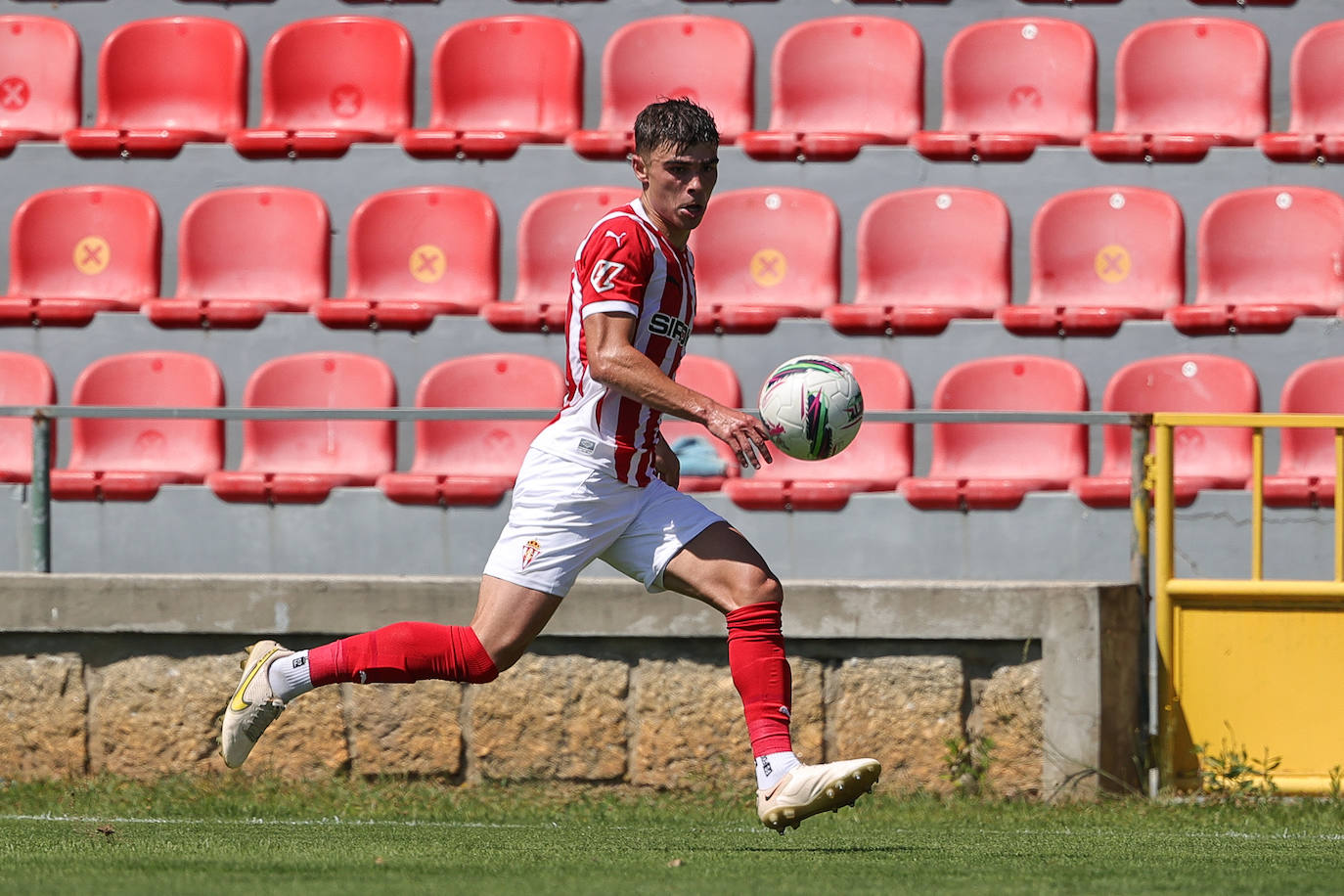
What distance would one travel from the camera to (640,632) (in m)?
6.17

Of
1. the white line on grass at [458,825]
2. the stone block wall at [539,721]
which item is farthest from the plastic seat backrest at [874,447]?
the white line on grass at [458,825]

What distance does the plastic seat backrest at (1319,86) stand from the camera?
1036 centimetres

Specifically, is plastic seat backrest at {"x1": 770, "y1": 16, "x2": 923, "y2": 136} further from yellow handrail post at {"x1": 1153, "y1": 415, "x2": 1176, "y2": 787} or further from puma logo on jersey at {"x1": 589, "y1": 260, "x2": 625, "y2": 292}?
puma logo on jersey at {"x1": 589, "y1": 260, "x2": 625, "y2": 292}

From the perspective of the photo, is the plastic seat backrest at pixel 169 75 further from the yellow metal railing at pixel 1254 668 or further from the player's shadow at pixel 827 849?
the player's shadow at pixel 827 849

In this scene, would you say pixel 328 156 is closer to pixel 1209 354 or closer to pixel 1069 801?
pixel 1209 354

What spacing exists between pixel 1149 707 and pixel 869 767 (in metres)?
2.50

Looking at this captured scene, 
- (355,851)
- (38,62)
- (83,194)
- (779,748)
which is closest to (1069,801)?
(779,748)

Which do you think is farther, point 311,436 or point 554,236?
point 554,236

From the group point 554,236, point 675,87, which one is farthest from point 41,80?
point 675,87

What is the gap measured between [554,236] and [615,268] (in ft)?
19.1

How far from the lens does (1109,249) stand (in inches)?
389

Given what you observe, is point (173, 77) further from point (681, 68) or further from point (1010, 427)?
point (1010, 427)

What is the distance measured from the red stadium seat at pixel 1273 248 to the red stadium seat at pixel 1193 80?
68 cm

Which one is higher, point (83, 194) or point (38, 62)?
point (38, 62)
